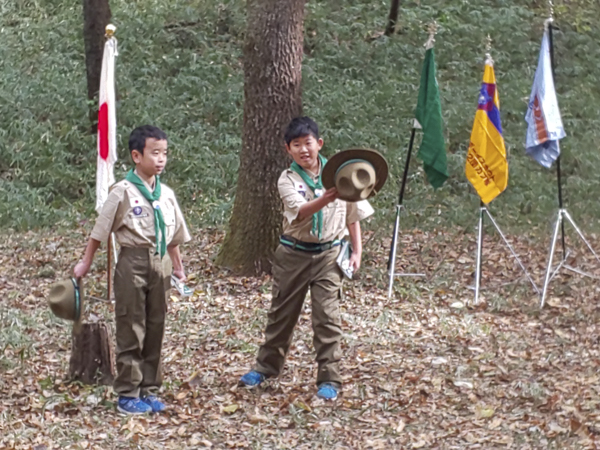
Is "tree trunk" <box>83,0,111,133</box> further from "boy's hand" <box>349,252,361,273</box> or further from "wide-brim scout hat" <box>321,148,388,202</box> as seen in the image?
"wide-brim scout hat" <box>321,148,388,202</box>

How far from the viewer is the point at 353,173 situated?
206 inches

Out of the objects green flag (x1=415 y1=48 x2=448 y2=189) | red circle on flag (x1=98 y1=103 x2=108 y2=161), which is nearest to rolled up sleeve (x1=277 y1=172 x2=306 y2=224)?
red circle on flag (x1=98 y1=103 x2=108 y2=161)

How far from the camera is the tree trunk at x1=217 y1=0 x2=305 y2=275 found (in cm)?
841

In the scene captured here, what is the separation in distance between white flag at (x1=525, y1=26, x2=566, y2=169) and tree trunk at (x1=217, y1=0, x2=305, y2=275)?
2.19 m

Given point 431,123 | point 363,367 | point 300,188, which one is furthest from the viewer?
point 431,123

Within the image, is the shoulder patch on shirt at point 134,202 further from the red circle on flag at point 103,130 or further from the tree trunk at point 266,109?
the tree trunk at point 266,109

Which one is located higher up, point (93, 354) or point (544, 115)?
point (544, 115)

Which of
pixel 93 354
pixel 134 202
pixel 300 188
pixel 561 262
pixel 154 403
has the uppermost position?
pixel 300 188

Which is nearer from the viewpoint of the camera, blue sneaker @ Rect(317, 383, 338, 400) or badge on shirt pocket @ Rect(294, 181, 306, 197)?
badge on shirt pocket @ Rect(294, 181, 306, 197)

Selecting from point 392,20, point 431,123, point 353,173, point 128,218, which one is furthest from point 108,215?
point 392,20

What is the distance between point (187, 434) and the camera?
5328mm

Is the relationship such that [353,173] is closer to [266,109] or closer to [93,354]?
[93,354]

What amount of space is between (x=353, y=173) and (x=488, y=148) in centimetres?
345

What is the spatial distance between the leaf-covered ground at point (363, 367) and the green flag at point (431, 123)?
1.14 meters
